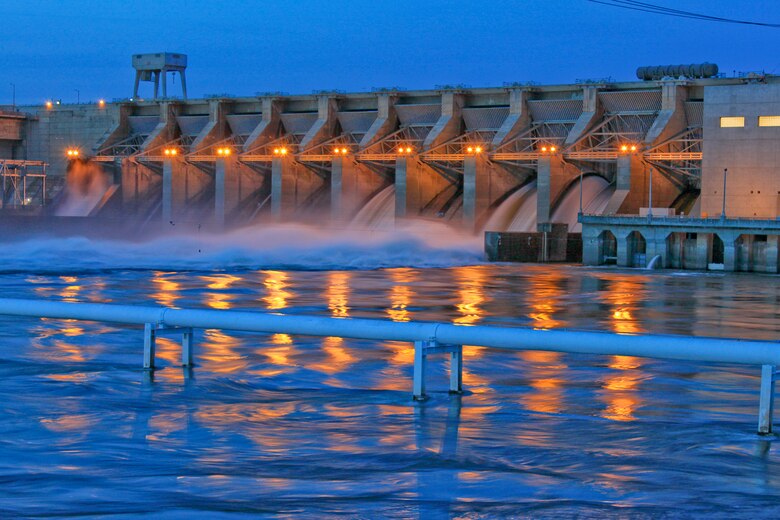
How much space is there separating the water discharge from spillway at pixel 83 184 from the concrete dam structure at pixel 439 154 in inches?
17.8

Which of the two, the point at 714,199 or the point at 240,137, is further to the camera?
the point at 240,137

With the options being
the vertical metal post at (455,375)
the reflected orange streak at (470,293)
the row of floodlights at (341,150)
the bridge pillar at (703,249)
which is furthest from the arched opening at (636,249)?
the vertical metal post at (455,375)

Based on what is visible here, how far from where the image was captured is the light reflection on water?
9250 millimetres

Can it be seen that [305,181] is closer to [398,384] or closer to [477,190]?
[477,190]

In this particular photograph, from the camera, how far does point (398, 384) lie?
15242 mm

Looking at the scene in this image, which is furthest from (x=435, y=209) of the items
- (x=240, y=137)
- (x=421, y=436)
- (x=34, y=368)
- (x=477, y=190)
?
(x=421, y=436)

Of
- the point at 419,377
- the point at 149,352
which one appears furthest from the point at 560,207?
the point at 419,377

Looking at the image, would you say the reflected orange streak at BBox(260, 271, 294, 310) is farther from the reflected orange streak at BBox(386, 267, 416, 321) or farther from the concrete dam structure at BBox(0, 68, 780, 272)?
the concrete dam structure at BBox(0, 68, 780, 272)

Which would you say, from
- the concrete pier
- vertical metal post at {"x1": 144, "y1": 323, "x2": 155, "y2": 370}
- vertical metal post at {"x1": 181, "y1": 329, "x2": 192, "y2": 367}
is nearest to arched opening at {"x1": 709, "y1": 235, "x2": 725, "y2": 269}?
the concrete pier

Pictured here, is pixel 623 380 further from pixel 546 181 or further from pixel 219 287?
pixel 546 181

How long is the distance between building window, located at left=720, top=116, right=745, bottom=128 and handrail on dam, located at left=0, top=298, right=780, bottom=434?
42.0 m

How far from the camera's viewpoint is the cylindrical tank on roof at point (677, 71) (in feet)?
206

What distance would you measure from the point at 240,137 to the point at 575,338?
6576 centimetres

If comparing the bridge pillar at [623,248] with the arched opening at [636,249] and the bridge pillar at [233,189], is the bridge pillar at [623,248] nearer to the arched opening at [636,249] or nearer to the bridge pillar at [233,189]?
the arched opening at [636,249]
